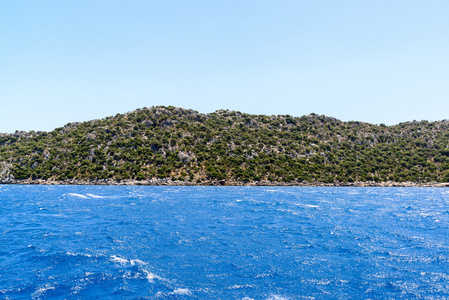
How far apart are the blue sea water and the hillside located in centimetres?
9404

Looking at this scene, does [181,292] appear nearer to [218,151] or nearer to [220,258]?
[220,258]

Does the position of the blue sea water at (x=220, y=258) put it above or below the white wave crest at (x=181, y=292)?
below

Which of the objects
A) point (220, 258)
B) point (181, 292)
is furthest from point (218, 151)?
point (181, 292)

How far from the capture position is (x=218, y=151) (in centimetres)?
14850

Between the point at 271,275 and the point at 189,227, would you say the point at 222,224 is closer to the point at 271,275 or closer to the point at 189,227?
the point at 189,227

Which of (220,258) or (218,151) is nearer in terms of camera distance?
(220,258)

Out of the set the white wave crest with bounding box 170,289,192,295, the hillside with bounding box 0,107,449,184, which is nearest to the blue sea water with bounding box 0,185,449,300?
the white wave crest with bounding box 170,289,192,295

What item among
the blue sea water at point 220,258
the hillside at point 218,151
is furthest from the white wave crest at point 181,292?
the hillside at point 218,151

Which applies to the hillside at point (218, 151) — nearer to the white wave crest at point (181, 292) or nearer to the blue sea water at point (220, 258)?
the blue sea water at point (220, 258)

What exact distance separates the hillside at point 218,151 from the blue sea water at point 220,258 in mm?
94038

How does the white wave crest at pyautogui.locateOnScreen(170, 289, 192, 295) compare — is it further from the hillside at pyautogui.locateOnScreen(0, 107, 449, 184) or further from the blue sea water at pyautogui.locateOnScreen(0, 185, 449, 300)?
the hillside at pyautogui.locateOnScreen(0, 107, 449, 184)

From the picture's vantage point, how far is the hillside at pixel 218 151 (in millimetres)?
132625

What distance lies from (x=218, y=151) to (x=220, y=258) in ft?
418

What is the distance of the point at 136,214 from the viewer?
41562mm
